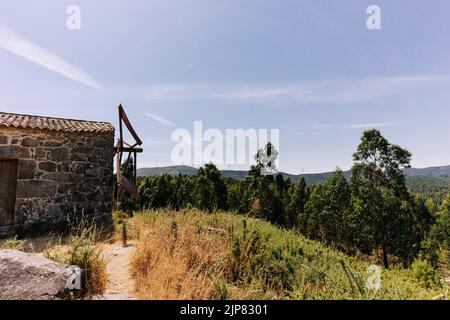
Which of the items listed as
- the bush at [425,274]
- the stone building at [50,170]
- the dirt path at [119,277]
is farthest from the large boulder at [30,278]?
the bush at [425,274]

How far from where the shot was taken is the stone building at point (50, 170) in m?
7.30

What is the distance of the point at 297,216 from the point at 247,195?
726 centimetres

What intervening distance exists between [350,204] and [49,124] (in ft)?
86.6

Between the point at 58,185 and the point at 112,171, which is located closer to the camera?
the point at 58,185

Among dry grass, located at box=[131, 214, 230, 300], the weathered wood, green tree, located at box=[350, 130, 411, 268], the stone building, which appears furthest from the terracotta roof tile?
green tree, located at box=[350, 130, 411, 268]

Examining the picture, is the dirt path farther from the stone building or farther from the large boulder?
the stone building

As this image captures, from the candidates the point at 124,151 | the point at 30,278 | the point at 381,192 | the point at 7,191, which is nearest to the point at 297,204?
the point at 381,192

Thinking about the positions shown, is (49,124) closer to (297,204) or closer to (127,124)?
(127,124)

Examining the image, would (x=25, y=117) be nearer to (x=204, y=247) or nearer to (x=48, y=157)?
(x=48, y=157)

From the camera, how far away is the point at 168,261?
3.68m

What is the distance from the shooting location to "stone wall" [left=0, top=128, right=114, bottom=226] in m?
7.34

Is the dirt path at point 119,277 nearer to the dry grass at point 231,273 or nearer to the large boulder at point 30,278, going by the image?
the dry grass at point 231,273

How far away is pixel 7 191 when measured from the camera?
24.0 ft
